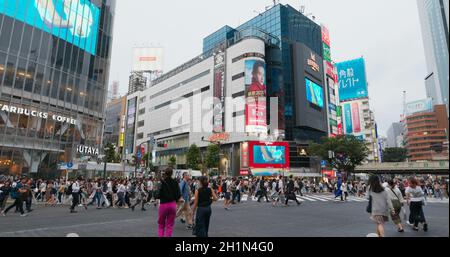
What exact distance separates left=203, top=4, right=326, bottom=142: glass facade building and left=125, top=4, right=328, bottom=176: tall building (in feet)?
0.75

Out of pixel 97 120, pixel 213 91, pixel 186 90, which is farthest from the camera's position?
pixel 186 90

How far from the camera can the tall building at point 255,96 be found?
185 feet

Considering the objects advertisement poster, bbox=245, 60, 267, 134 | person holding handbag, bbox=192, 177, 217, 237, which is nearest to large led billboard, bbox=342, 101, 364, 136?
advertisement poster, bbox=245, 60, 267, 134

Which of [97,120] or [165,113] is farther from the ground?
[165,113]

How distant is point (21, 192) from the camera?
1334 cm

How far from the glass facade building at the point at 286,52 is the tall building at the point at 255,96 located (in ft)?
0.75

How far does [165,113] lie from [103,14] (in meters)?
42.7

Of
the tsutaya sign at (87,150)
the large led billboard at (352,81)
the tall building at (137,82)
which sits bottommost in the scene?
the tsutaya sign at (87,150)

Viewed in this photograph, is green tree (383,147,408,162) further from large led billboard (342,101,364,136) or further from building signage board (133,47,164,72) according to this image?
building signage board (133,47,164,72)

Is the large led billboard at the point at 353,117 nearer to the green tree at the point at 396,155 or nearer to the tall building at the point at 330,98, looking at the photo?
the tall building at the point at 330,98

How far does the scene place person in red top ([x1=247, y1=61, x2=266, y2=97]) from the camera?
56.2 metres

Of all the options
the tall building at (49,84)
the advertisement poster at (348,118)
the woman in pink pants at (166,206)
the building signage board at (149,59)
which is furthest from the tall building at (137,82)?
the woman in pink pants at (166,206)
